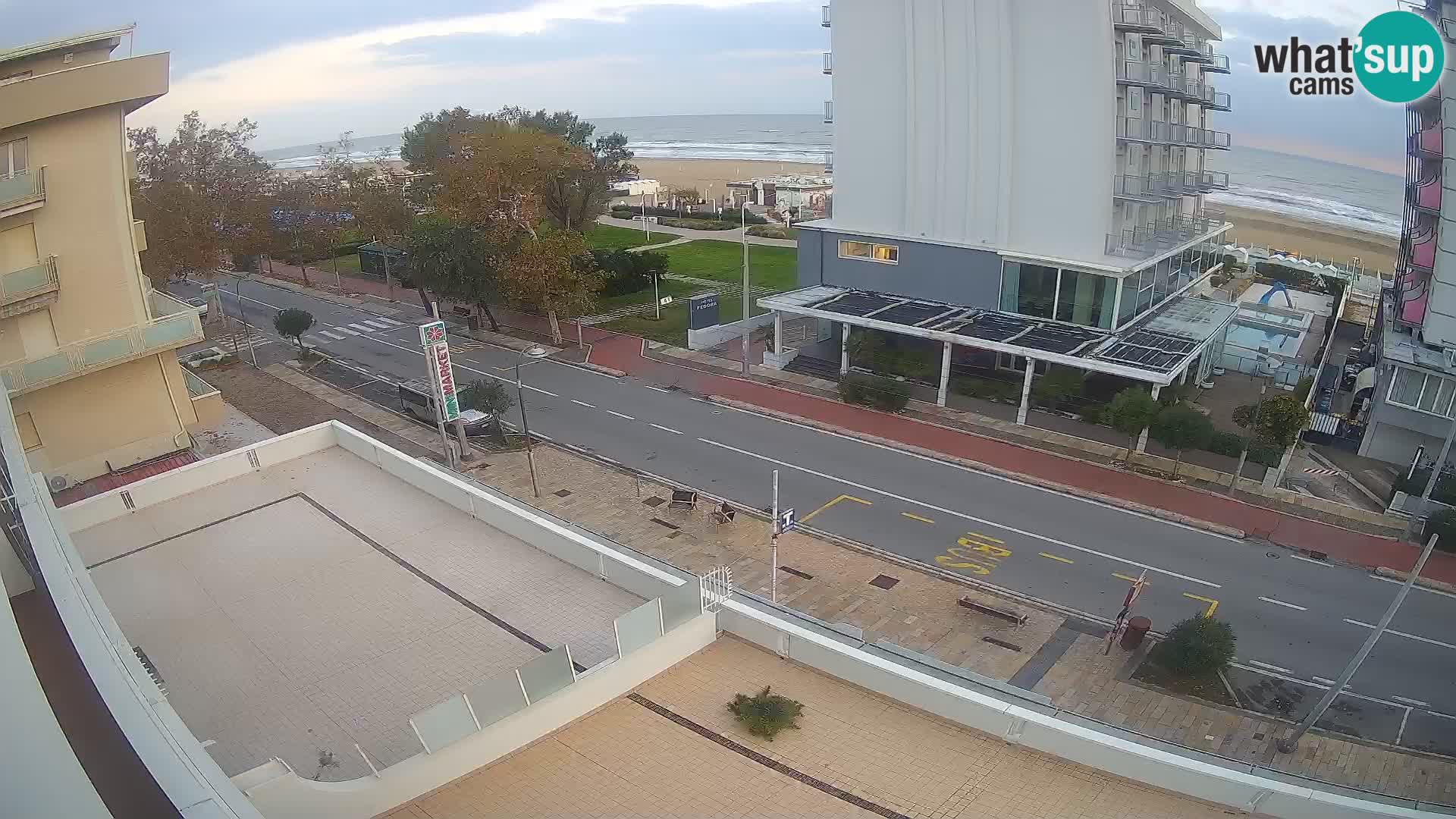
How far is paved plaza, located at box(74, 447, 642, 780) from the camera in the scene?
10.3m

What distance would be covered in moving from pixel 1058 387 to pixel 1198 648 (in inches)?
532

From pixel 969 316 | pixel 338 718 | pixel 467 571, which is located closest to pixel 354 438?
pixel 467 571

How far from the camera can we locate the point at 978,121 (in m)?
29.9

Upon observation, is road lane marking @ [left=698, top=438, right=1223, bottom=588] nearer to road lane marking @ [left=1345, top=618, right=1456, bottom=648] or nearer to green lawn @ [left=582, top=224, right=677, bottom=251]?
road lane marking @ [left=1345, top=618, right=1456, bottom=648]

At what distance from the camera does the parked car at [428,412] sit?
91.9ft

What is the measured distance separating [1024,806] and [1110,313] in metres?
23.4

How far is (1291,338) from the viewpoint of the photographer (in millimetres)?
34406

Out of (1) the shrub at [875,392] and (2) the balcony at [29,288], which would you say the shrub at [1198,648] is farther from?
(2) the balcony at [29,288]

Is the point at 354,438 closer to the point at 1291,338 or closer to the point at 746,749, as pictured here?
the point at 746,749

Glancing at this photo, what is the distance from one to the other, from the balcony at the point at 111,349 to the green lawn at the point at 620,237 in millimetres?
36487

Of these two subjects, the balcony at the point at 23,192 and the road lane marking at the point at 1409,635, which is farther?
the balcony at the point at 23,192

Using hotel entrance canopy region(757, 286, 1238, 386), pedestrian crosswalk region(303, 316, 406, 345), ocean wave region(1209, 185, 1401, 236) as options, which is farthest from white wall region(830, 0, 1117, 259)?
ocean wave region(1209, 185, 1401, 236)

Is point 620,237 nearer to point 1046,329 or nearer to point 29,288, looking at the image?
point 1046,329

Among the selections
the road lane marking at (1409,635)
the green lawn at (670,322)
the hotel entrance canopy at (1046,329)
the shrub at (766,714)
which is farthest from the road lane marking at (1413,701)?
the green lawn at (670,322)
